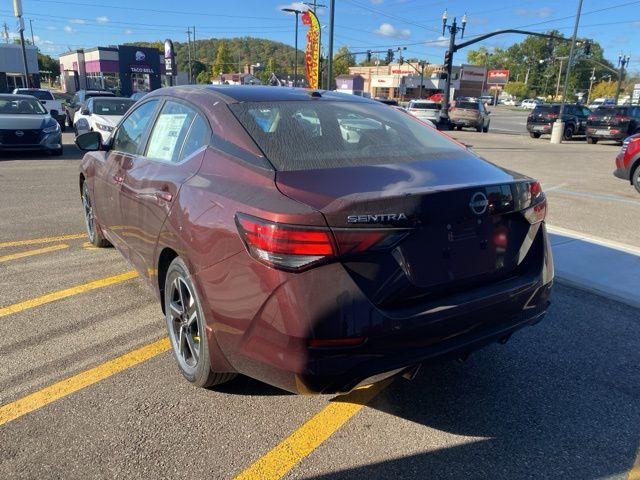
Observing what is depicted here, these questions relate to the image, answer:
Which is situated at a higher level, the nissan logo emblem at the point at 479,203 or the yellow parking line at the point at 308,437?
the nissan logo emblem at the point at 479,203

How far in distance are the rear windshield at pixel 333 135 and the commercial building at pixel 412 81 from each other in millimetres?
85279

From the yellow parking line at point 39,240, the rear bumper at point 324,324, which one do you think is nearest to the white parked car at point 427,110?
the yellow parking line at point 39,240

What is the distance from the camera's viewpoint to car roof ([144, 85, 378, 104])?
3121 millimetres

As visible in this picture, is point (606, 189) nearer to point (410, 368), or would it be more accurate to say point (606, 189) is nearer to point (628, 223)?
point (628, 223)

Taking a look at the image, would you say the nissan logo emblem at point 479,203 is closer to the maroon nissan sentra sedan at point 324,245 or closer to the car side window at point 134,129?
the maroon nissan sentra sedan at point 324,245

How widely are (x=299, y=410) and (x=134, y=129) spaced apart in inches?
99.7

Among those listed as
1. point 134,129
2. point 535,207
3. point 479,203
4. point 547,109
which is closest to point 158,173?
point 134,129

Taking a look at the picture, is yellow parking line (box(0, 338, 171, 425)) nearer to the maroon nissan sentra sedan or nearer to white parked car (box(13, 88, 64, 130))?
the maroon nissan sentra sedan

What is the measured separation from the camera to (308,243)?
2.07 meters

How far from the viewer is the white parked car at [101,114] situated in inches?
503

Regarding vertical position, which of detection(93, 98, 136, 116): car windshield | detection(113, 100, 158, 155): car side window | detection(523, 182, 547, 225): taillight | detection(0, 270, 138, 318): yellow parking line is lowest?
detection(0, 270, 138, 318): yellow parking line

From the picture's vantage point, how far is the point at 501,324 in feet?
8.38

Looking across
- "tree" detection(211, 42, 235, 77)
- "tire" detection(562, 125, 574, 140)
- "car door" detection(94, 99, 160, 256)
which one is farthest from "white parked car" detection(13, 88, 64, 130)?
"tree" detection(211, 42, 235, 77)

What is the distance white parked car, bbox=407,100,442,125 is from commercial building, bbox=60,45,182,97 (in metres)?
35.2
